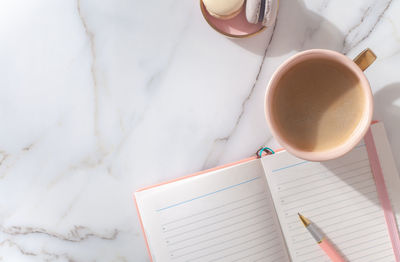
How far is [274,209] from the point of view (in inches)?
23.9

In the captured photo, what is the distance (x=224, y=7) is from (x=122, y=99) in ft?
0.76

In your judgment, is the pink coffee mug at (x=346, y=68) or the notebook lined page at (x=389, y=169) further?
the notebook lined page at (x=389, y=169)

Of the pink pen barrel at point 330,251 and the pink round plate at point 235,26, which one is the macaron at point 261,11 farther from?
the pink pen barrel at point 330,251

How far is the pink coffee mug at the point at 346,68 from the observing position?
500mm

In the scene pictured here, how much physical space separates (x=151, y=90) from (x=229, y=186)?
213mm

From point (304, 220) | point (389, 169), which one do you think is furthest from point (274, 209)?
point (389, 169)

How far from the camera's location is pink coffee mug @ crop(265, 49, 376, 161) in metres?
0.50

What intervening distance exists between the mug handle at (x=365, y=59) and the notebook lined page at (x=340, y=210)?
162mm

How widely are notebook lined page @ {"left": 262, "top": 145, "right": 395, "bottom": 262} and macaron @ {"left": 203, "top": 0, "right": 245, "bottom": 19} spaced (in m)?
0.27

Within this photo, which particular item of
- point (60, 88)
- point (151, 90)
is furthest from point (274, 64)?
point (60, 88)

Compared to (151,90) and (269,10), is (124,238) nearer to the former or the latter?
(151,90)

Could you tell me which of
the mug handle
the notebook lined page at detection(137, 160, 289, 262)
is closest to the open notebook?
the notebook lined page at detection(137, 160, 289, 262)

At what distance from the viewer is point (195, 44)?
24.3 inches

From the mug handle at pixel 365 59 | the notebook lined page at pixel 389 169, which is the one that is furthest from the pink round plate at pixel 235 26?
the notebook lined page at pixel 389 169
